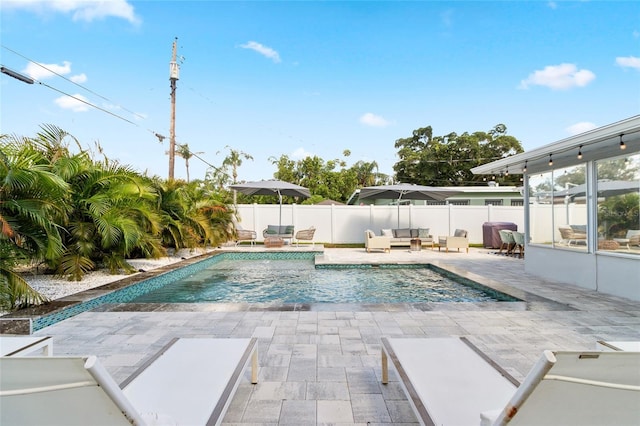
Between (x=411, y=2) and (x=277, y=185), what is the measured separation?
7.26 metres

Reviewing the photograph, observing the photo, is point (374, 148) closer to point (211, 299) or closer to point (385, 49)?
point (385, 49)

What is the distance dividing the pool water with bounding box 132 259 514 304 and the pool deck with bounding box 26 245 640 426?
111 centimetres

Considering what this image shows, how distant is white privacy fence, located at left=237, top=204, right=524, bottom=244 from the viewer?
1488 cm

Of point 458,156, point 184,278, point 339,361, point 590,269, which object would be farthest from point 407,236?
point 458,156

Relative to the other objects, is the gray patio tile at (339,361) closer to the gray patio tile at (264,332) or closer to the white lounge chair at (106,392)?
the gray patio tile at (264,332)

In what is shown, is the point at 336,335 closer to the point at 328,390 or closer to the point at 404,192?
the point at 328,390

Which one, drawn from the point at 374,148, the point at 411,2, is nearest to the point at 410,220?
the point at 411,2

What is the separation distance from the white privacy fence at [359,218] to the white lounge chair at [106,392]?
12.7m

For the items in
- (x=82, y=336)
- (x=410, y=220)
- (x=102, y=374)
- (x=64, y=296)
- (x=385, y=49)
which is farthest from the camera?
(x=410, y=220)

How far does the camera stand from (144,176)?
938 centimetres

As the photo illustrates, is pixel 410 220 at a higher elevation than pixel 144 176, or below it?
below

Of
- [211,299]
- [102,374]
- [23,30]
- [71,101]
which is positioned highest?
[23,30]

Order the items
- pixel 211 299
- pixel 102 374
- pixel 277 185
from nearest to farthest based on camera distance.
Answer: pixel 102 374 → pixel 211 299 → pixel 277 185

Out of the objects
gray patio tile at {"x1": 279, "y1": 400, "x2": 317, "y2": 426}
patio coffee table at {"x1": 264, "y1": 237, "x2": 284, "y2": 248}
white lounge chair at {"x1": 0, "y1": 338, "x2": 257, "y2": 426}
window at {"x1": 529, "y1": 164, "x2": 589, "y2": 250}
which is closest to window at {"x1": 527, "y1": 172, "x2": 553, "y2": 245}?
window at {"x1": 529, "y1": 164, "x2": 589, "y2": 250}
